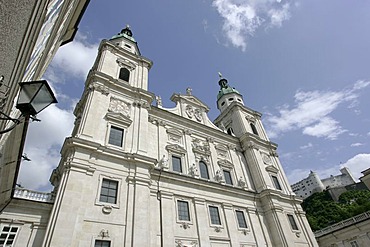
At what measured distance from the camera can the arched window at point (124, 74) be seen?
22.9 m

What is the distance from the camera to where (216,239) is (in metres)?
17.0

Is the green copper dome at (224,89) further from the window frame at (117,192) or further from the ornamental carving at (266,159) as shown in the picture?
the window frame at (117,192)

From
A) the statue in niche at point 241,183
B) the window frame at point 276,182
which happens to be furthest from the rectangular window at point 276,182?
the statue in niche at point 241,183

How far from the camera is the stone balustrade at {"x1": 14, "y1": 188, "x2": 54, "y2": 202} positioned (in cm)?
1202

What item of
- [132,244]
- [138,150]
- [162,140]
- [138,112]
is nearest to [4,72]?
[132,244]

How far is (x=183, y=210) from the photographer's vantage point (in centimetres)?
1719

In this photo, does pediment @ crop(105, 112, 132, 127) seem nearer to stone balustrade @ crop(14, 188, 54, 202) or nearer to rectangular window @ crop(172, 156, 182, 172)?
rectangular window @ crop(172, 156, 182, 172)

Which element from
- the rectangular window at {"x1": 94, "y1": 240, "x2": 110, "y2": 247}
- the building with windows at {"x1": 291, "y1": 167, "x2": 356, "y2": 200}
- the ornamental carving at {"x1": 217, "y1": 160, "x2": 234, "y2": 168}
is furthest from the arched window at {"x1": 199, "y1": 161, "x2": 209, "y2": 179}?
the building with windows at {"x1": 291, "y1": 167, "x2": 356, "y2": 200}

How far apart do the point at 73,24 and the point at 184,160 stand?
14263mm

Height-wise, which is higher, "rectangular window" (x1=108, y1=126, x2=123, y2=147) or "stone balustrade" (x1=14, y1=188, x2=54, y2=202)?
"rectangular window" (x1=108, y1=126, x2=123, y2=147)

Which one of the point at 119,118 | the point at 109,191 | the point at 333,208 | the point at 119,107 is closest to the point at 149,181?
the point at 109,191

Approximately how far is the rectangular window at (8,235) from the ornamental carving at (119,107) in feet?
33.6

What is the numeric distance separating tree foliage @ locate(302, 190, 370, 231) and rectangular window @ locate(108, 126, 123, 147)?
157ft

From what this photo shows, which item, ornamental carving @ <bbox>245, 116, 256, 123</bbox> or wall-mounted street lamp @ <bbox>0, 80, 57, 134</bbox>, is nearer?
wall-mounted street lamp @ <bbox>0, 80, 57, 134</bbox>
